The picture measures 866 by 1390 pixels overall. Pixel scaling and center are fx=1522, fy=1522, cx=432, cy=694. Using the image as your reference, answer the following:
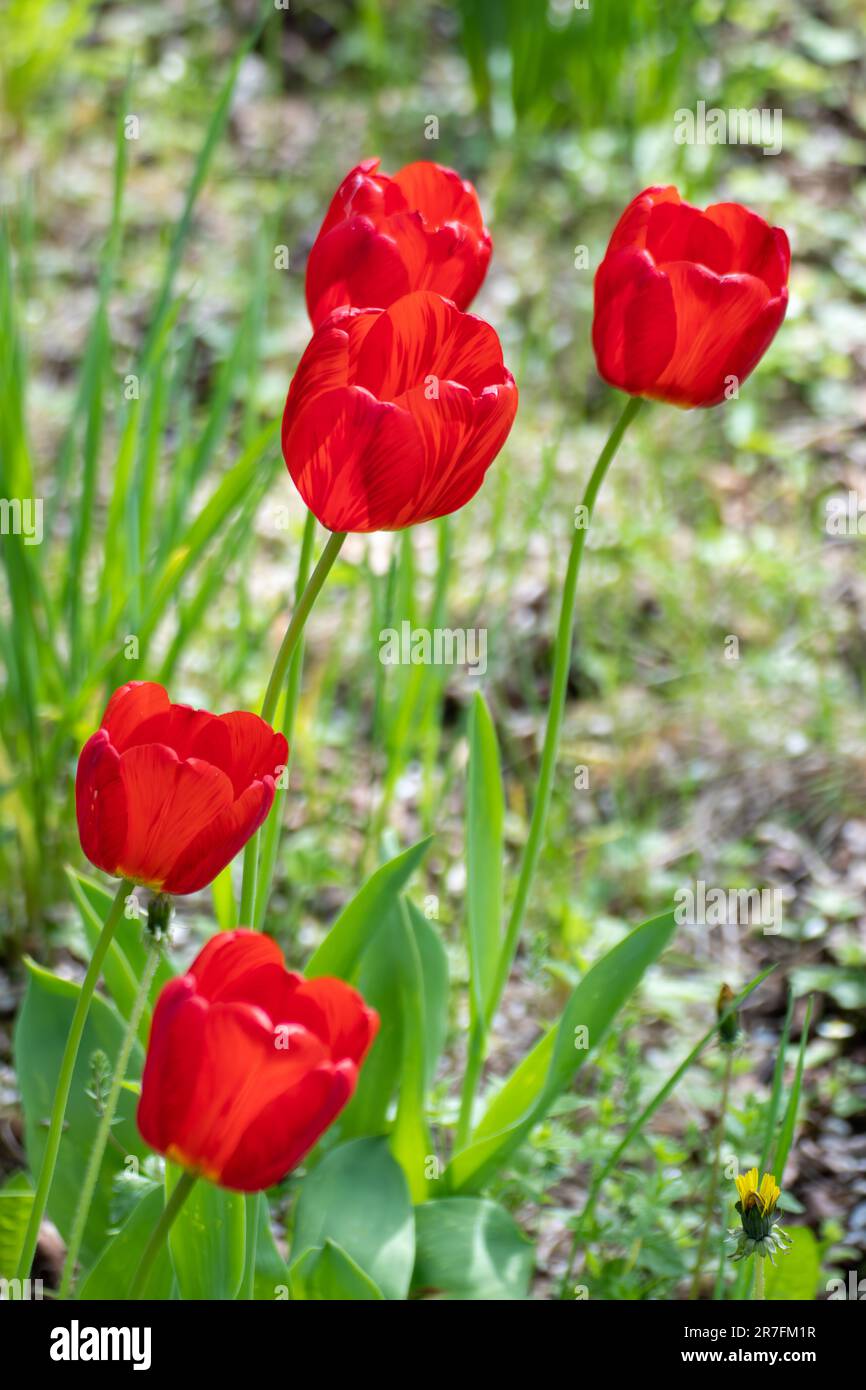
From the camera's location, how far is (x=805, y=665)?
2260mm

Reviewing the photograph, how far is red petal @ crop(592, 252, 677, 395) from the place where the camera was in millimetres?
1043

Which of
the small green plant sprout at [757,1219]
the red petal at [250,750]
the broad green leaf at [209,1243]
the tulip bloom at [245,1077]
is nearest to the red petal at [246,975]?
the tulip bloom at [245,1077]

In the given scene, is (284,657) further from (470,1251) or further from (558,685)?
(470,1251)

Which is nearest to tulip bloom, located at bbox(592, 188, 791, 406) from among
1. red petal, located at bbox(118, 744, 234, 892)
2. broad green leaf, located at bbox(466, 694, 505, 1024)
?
broad green leaf, located at bbox(466, 694, 505, 1024)

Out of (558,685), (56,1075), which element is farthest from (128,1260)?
(558,685)

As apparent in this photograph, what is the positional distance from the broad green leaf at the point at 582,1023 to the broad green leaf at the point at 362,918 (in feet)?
0.51

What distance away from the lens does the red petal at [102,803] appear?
85cm

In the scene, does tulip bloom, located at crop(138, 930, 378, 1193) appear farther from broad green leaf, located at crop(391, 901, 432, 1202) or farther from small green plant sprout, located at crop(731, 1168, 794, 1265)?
broad green leaf, located at crop(391, 901, 432, 1202)

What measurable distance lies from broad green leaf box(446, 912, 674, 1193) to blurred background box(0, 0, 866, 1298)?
0.30ft

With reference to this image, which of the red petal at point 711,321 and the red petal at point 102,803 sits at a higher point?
the red petal at point 711,321

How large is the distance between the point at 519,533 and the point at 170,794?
5.58 feet

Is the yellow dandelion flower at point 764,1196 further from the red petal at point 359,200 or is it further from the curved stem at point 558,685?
the red petal at point 359,200
